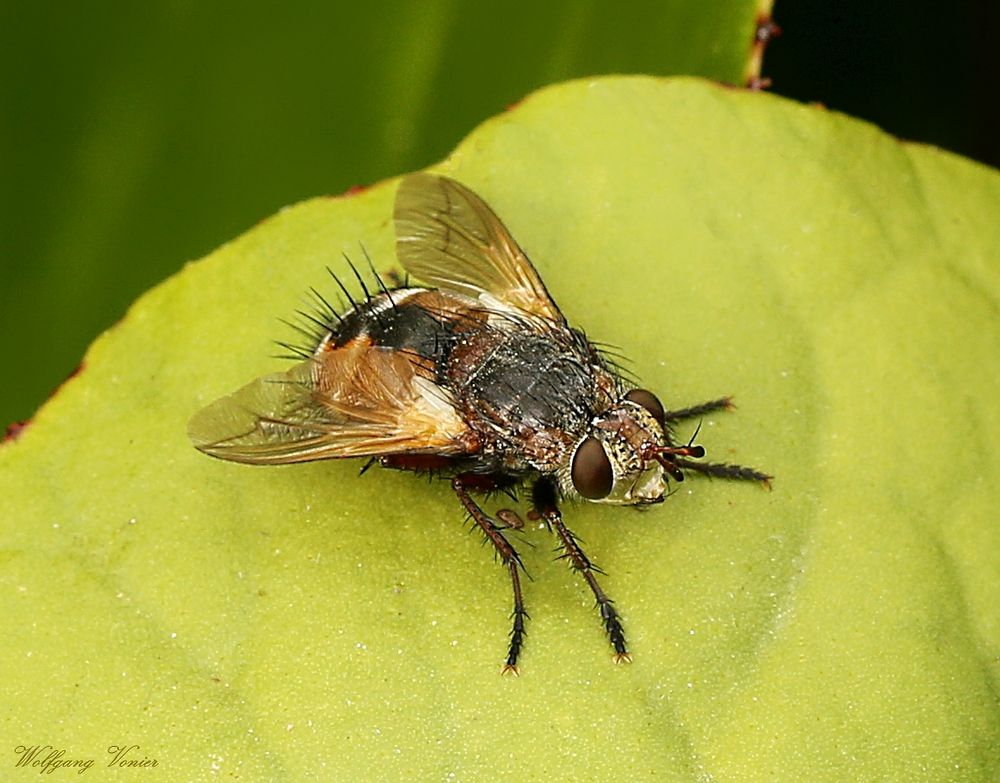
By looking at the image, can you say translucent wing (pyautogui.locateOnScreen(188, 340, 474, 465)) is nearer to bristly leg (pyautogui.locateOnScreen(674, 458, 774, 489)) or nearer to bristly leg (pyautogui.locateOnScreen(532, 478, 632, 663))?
bristly leg (pyautogui.locateOnScreen(532, 478, 632, 663))

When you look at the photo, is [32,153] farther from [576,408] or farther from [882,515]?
[882,515]

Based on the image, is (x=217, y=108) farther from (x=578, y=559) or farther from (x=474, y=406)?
(x=578, y=559)

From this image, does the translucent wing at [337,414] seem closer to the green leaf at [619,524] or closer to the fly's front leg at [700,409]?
the green leaf at [619,524]

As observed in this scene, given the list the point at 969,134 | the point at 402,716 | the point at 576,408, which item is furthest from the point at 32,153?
the point at 969,134

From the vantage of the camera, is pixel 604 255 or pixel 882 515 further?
pixel 604 255

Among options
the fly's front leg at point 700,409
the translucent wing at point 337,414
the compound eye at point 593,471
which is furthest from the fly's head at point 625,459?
the translucent wing at point 337,414

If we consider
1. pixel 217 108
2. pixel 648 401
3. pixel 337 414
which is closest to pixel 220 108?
pixel 217 108

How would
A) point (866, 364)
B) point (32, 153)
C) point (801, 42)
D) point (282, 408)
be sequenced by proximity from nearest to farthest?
point (282, 408)
point (866, 364)
point (32, 153)
point (801, 42)
